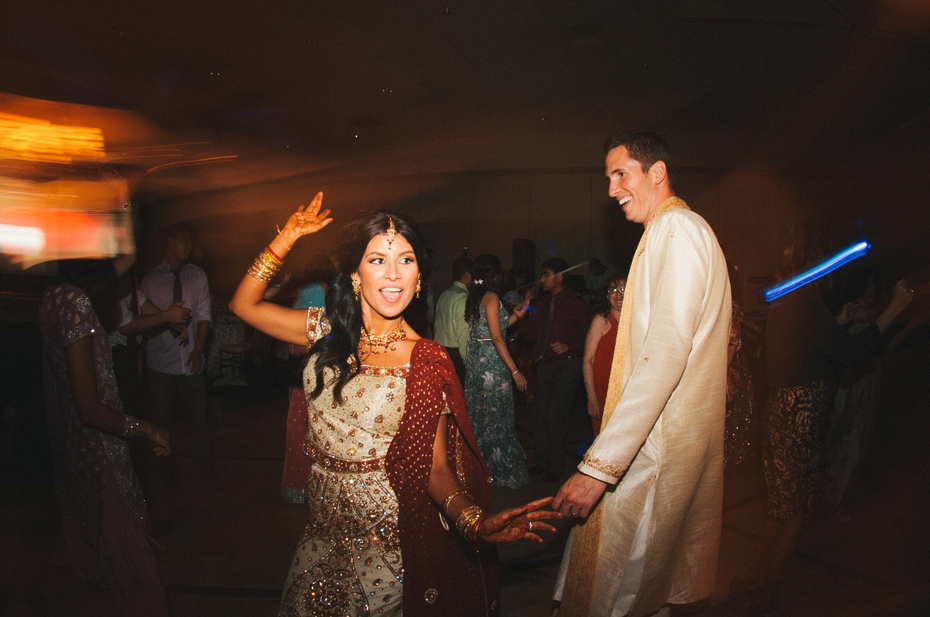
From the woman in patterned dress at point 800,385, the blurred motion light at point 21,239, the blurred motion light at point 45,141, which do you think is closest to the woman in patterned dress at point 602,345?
the woman in patterned dress at point 800,385

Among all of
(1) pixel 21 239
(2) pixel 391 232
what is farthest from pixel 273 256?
(1) pixel 21 239

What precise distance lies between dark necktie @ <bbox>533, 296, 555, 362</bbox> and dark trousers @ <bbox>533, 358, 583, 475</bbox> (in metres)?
0.08

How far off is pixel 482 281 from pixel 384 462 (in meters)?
2.81

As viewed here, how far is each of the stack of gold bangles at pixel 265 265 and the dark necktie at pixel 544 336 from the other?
117 inches

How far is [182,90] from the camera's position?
262 inches

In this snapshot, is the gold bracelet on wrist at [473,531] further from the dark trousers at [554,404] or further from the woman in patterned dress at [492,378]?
the dark trousers at [554,404]

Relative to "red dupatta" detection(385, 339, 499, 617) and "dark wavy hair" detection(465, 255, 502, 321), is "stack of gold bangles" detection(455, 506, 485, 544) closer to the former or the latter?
"red dupatta" detection(385, 339, 499, 617)

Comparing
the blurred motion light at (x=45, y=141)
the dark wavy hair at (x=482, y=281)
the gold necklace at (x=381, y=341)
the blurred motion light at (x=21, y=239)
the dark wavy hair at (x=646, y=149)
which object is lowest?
the gold necklace at (x=381, y=341)

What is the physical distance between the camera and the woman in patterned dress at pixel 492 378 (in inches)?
163

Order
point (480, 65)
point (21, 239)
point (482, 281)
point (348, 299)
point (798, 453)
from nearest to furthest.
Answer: point (348, 299) → point (798, 453) → point (482, 281) → point (480, 65) → point (21, 239)

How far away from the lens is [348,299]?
64.2 inches

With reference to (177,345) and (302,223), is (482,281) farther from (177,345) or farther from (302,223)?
(302,223)

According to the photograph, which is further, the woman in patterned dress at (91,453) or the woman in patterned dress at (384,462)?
the woman in patterned dress at (91,453)

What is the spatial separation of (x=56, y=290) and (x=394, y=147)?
7520 millimetres
